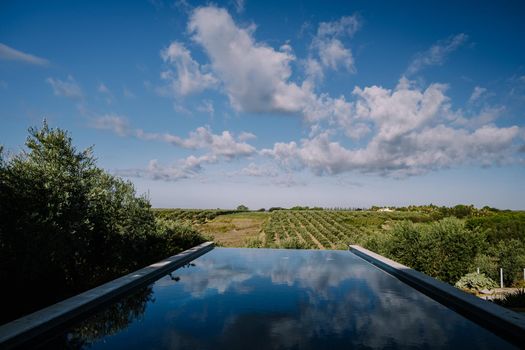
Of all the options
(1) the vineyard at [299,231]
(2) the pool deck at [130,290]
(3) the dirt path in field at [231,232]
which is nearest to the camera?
(2) the pool deck at [130,290]

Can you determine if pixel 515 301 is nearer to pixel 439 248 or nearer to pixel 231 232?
pixel 439 248

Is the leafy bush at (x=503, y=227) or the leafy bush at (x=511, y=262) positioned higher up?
the leafy bush at (x=503, y=227)

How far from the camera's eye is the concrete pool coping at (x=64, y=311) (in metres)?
4.08

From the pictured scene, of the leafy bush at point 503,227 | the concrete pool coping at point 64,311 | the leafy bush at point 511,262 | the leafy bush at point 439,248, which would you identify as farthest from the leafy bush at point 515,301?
the leafy bush at point 503,227

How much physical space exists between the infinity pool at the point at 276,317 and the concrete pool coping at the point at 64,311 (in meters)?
0.23

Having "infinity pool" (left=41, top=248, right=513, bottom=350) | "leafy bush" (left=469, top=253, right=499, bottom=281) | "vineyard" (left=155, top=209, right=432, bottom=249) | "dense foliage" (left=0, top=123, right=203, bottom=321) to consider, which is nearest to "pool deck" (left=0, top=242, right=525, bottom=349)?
"infinity pool" (left=41, top=248, right=513, bottom=350)

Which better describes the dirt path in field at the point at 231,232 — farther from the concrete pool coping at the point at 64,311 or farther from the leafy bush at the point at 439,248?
the concrete pool coping at the point at 64,311

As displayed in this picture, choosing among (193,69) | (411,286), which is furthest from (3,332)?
(193,69)

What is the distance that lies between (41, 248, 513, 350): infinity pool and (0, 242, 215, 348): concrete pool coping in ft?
0.76

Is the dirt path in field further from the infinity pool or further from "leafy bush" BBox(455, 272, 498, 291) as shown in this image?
"leafy bush" BBox(455, 272, 498, 291)

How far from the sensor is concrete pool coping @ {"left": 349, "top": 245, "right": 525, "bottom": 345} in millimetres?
4766

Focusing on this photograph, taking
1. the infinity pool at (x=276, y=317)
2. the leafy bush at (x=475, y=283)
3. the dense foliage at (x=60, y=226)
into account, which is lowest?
the leafy bush at (x=475, y=283)

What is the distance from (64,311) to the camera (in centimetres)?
501

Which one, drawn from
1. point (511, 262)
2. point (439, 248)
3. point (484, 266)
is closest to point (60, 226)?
point (439, 248)
